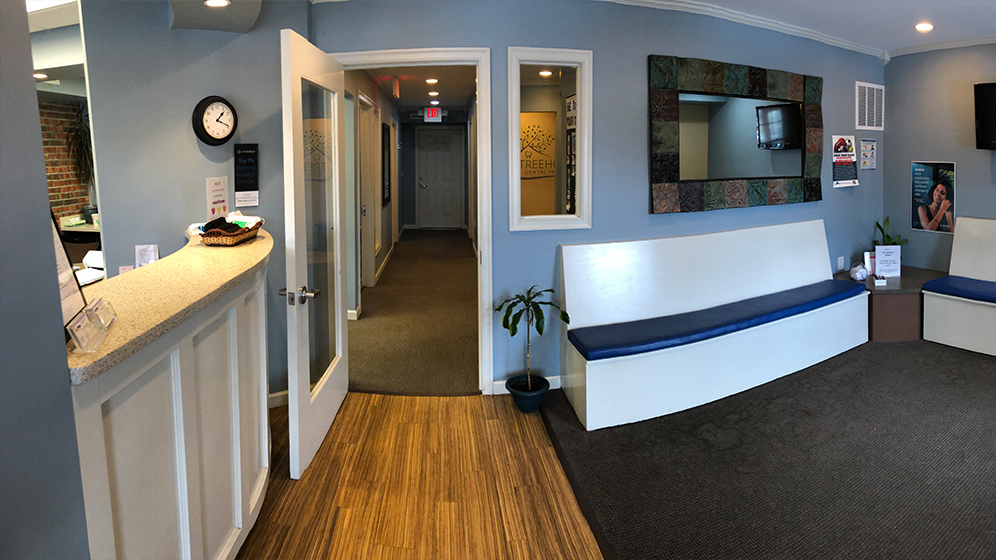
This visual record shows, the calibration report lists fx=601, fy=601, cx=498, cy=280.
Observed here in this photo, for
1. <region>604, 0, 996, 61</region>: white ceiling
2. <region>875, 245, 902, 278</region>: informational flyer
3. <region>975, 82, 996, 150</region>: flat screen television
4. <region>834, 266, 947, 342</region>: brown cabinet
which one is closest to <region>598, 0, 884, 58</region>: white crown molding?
<region>604, 0, 996, 61</region>: white ceiling

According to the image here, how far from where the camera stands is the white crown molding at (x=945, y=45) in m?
4.93

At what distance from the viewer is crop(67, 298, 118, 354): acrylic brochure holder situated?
1.20m

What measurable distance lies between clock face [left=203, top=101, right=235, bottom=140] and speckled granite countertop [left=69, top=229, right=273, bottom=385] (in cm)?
100

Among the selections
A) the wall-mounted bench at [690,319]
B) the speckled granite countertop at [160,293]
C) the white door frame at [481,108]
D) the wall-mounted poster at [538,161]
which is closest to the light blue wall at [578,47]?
the white door frame at [481,108]

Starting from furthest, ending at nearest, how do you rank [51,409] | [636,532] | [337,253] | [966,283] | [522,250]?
[966,283], [522,250], [337,253], [636,532], [51,409]

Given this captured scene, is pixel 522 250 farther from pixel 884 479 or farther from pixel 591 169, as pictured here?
pixel 884 479

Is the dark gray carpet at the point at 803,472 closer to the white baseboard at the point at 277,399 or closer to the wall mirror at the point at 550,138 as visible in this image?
the wall mirror at the point at 550,138

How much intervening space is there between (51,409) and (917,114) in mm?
6522

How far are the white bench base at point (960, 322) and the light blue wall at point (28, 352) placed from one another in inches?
214

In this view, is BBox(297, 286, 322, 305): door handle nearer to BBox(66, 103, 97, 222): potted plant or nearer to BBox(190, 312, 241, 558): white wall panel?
BBox(190, 312, 241, 558): white wall panel

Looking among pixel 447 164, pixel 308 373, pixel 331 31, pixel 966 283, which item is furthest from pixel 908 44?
pixel 447 164

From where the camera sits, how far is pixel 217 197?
11.0 ft

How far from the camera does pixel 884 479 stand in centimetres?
278

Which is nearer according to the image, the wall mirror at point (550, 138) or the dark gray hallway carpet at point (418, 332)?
the wall mirror at point (550, 138)
